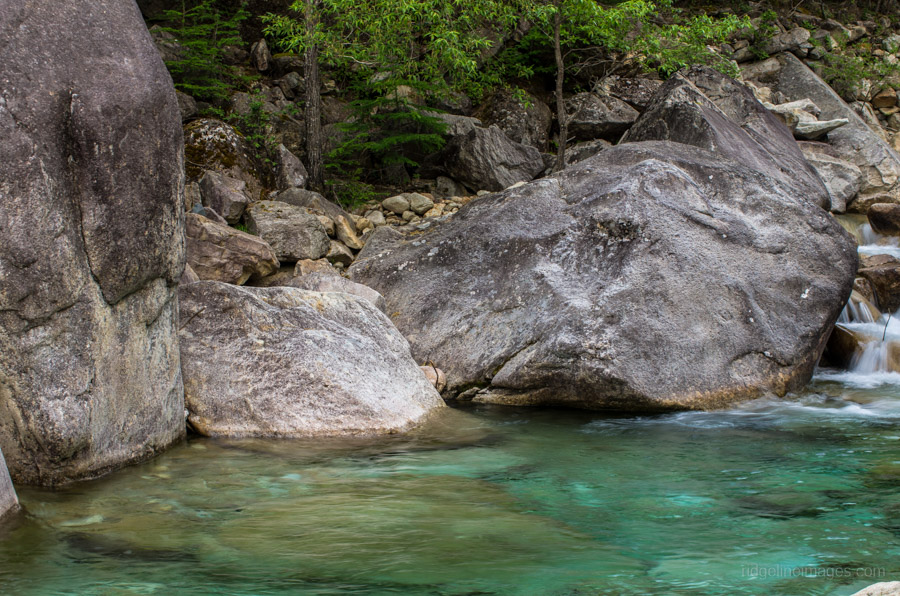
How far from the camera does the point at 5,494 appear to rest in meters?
3.72

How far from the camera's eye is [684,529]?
365 centimetres

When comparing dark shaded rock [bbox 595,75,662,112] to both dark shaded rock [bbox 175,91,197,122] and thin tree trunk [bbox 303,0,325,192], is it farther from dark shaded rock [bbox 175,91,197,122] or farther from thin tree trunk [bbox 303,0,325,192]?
dark shaded rock [bbox 175,91,197,122]

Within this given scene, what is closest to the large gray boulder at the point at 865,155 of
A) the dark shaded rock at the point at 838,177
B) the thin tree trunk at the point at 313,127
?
the dark shaded rock at the point at 838,177

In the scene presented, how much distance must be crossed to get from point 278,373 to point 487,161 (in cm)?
880

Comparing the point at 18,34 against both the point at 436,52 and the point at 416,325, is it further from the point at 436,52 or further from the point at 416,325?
the point at 436,52

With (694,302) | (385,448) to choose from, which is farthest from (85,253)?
(694,302)

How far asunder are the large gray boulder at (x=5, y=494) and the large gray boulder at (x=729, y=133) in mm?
7435

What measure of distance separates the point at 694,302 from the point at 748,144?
163 inches

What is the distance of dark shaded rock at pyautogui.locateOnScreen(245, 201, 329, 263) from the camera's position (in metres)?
9.42

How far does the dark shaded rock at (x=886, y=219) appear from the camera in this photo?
11.6 meters

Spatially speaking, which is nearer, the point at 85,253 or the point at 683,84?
the point at 85,253

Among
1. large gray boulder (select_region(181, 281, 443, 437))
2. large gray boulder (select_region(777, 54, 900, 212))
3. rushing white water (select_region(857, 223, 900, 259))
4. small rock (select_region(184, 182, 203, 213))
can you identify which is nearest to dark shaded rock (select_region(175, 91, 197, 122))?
small rock (select_region(184, 182, 203, 213))

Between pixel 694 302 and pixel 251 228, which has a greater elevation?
pixel 251 228

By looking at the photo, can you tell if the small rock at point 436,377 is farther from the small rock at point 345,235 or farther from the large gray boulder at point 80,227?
the small rock at point 345,235
